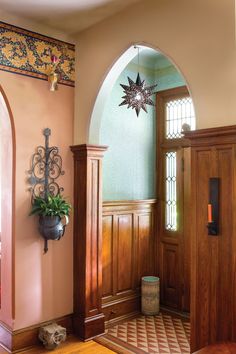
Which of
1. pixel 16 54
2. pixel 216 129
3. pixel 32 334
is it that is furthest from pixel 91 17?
pixel 32 334

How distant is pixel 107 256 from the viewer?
4.11 meters

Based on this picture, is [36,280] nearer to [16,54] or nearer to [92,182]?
[92,182]

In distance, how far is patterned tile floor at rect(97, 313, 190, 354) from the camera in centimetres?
338

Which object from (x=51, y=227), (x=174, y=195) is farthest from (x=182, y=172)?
(x=51, y=227)

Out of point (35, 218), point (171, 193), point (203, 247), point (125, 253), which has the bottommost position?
point (125, 253)

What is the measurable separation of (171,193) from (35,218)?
1830 mm

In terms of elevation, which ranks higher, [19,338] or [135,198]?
[135,198]

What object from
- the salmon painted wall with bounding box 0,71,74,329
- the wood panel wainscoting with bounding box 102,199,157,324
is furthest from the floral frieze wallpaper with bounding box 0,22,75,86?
the wood panel wainscoting with bounding box 102,199,157,324

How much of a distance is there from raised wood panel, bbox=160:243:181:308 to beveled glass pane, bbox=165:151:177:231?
29cm

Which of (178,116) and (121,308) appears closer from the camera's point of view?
(121,308)

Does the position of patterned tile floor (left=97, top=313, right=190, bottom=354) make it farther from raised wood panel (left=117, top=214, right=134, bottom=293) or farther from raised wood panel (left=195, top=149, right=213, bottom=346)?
raised wood panel (left=195, top=149, right=213, bottom=346)

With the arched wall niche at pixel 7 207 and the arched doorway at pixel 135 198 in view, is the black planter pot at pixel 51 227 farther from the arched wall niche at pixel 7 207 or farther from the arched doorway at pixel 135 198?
the arched doorway at pixel 135 198

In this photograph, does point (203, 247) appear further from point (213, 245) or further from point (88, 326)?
point (88, 326)

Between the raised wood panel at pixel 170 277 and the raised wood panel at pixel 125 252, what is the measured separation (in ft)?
1.49
